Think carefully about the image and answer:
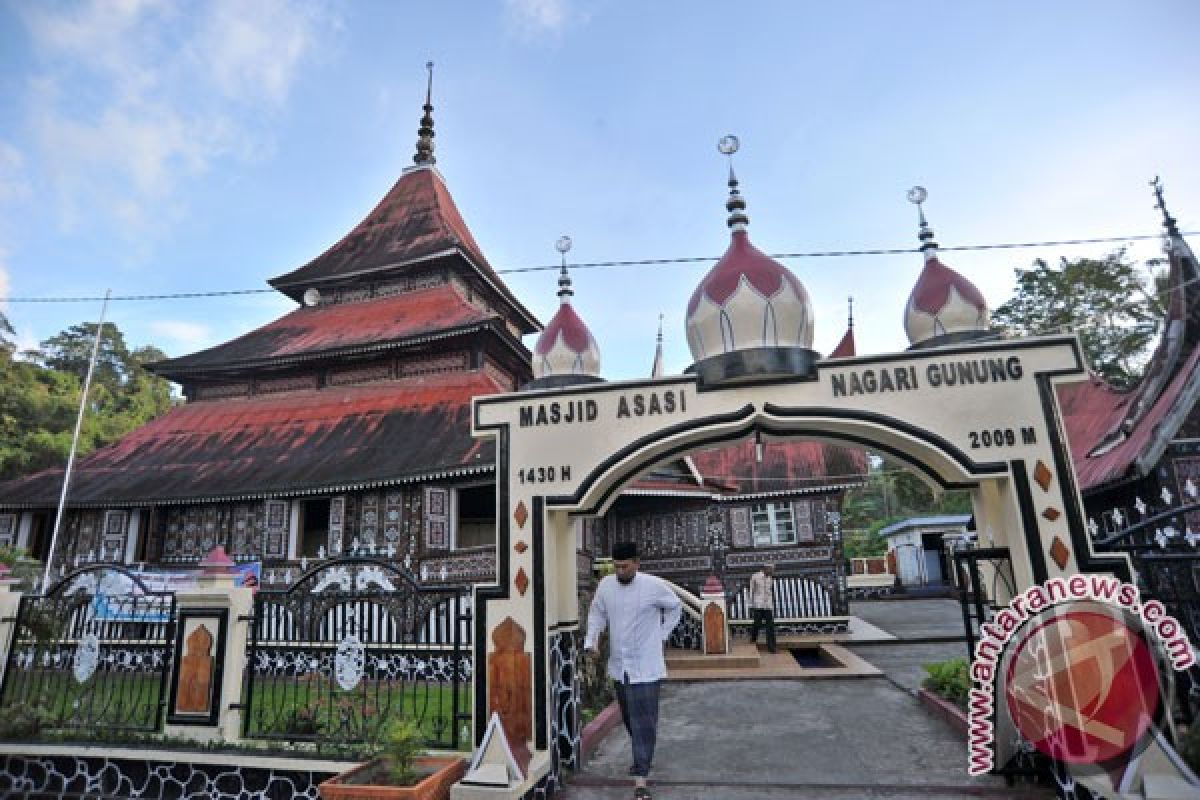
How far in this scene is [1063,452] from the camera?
423 cm

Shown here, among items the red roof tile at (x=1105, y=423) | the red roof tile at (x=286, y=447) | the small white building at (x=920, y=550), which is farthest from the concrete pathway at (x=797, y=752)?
the small white building at (x=920, y=550)

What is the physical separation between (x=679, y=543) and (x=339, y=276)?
38.8ft

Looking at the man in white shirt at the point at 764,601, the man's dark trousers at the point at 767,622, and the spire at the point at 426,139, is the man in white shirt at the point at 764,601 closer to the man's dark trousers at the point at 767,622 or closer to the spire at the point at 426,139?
the man's dark trousers at the point at 767,622

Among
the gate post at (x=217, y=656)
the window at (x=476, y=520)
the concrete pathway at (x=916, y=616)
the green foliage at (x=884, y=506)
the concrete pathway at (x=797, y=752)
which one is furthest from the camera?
the green foliage at (x=884, y=506)

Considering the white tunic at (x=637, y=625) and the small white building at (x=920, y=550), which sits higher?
the small white building at (x=920, y=550)

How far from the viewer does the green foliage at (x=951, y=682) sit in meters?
6.11

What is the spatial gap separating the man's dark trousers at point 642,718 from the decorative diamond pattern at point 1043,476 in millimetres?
2862

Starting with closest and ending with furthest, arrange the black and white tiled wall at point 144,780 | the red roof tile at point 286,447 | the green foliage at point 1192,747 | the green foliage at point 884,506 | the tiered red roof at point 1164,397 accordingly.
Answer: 1. the green foliage at point 1192,747
2. the black and white tiled wall at point 144,780
3. the tiered red roof at point 1164,397
4. the red roof tile at point 286,447
5. the green foliage at point 884,506

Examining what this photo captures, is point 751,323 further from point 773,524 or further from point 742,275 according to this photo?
point 773,524

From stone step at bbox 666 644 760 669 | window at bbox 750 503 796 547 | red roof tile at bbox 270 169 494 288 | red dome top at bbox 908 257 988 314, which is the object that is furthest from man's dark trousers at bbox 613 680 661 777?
red roof tile at bbox 270 169 494 288

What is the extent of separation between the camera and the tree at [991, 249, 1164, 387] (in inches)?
799

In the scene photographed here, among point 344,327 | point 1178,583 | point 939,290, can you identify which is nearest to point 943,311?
point 939,290

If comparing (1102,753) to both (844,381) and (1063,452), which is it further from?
(844,381)

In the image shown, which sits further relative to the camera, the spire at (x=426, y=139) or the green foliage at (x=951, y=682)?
the spire at (x=426, y=139)
